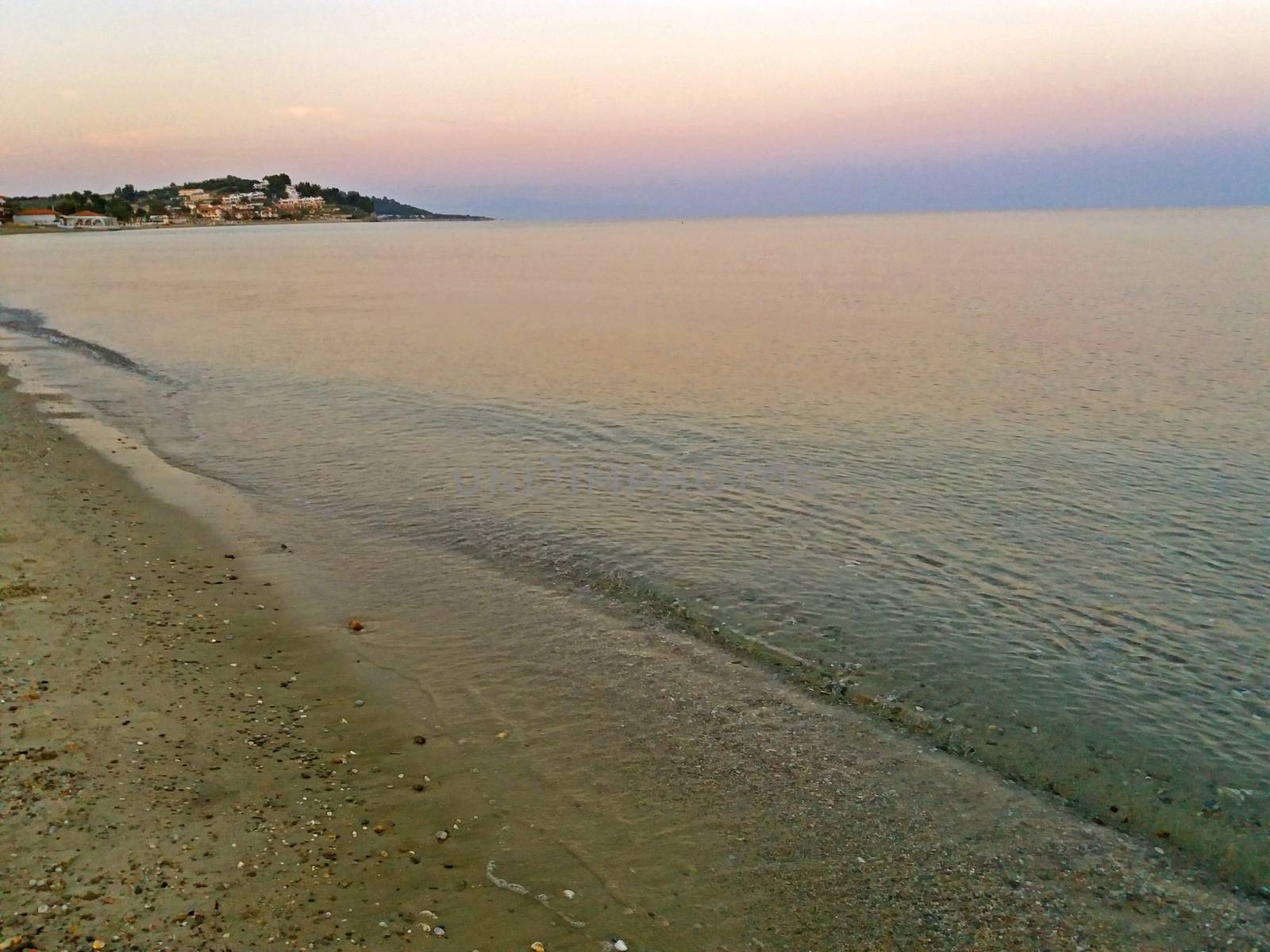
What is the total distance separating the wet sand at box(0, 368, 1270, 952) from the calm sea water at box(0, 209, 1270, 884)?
131 cm

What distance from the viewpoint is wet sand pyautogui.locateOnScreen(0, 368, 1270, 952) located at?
6785 millimetres

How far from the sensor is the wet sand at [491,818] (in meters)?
6.79

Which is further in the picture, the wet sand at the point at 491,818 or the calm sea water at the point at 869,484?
the calm sea water at the point at 869,484

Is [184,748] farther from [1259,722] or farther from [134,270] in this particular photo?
[134,270]

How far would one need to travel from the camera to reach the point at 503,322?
50.2 meters

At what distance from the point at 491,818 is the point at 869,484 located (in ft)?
44.0

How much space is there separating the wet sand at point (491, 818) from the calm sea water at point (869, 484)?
1309 millimetres

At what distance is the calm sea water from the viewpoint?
10.9 meters

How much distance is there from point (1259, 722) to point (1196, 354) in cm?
3077

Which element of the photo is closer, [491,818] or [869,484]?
[491,818]

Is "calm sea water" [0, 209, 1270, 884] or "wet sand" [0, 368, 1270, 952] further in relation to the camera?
"calm sea water" [0, 209, 1270, 884]

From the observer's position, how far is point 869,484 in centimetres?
1947

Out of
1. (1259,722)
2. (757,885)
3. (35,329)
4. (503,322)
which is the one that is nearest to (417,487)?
(757,885)

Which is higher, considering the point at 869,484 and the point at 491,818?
the point at 869,484
